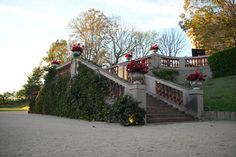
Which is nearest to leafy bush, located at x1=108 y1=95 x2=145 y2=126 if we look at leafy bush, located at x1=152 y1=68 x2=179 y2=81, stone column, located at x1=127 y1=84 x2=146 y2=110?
stone column, located at x1=127 y1=84 x2=146 y2=110

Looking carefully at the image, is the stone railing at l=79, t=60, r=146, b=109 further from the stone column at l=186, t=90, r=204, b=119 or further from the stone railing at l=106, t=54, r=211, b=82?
the stone railing at l=106, t=54, r=211, b=82

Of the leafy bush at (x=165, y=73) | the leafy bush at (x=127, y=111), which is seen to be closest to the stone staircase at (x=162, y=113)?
the leafy bush at (x=127, y=111)

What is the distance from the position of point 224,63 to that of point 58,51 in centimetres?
3062

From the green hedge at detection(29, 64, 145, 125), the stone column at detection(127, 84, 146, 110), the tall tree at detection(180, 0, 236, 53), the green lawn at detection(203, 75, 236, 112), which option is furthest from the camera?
the tall tree at detection(180, 0, 236, 53)

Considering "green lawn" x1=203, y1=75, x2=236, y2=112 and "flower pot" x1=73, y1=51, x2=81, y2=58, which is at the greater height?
"flower pot" x1=73, y1=51, x2=81, y2=58

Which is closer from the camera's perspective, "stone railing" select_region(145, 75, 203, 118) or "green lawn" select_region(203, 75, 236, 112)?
"stone railing" select_region(145, 75, 203, 118)

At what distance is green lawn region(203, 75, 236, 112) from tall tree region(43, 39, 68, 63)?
30.0 m

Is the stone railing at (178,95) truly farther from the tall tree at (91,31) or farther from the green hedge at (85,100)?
the tall tree at (91,31)

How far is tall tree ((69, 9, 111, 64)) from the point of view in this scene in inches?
1545

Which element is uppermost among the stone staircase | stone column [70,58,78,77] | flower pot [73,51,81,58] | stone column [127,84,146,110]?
flower pot [73,51,81,58]

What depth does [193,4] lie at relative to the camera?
89.5 ft

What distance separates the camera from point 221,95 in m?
14.3

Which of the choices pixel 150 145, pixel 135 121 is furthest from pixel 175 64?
pixel 150 145

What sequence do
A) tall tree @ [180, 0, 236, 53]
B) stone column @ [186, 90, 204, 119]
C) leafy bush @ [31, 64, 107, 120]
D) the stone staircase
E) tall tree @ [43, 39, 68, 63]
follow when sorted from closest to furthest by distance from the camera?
1. the stone staircase
2. leafy bush @ [31, 64, 107, 120]
3. stone column @ [186, 90, 204, 119]
4. tall tree @ [180, 0, 236, 53]
5. tall tree @ [43, 39, 68, 63]
